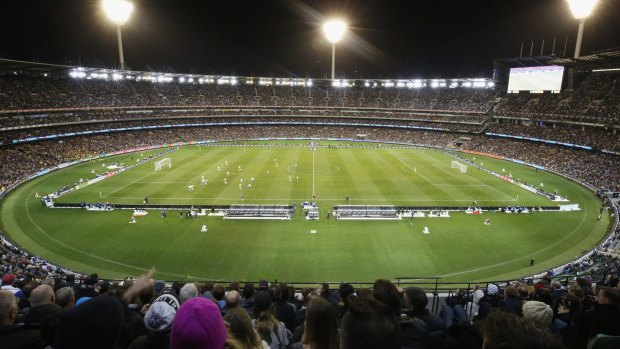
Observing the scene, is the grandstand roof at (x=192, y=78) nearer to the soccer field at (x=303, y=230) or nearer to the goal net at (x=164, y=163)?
the goal net at (x=164, y=163)

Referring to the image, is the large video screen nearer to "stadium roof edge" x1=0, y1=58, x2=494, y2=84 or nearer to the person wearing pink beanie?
"stadium roof edge" x1=0, y1=58, x2=494, y2=84

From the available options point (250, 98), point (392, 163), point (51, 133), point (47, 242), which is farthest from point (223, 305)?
point (250, 98)

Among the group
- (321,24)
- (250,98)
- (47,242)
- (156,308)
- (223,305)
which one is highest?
(321,24)

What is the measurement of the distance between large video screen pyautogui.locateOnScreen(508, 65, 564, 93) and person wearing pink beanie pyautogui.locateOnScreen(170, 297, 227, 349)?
287 feet

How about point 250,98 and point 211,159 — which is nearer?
point 211,159

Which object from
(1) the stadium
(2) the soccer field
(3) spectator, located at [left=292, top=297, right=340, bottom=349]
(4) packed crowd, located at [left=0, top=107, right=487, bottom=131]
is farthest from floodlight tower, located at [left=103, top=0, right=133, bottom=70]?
(3) spectator, located at [left=292, top=297, right=340, bottom=349]

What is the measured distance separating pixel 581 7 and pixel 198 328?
8098 centimetres

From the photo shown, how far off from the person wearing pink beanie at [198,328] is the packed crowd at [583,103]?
73283 mm

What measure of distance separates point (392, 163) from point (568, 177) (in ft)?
87.9

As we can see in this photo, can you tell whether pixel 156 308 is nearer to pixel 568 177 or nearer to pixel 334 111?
pixel 568 177

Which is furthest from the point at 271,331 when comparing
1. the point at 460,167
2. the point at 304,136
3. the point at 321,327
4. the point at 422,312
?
the point at 304,136

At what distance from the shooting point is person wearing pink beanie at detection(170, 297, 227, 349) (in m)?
2.97

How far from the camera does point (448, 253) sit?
28703 millimetres

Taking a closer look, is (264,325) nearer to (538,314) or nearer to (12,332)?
(12,332)
